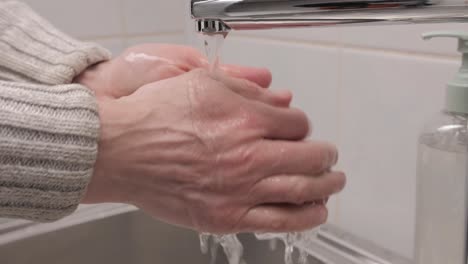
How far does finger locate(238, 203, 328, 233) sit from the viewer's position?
38 cm

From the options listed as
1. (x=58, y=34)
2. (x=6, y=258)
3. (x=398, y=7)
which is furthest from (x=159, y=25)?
(x=398, y=7)

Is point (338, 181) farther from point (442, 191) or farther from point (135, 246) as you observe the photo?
point (135, 246)

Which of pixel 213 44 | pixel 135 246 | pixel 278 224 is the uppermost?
pixel 213 44

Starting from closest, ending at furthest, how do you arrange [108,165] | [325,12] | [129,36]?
[325,12] < [108,165] < [129,36]

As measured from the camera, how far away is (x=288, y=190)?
0.38 m

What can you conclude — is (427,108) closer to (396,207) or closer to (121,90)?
(396,207)

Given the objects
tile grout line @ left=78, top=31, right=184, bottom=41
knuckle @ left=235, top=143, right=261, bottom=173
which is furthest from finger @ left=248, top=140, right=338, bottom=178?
tile grout line @ left=78, top=31, right=184, bottom=41

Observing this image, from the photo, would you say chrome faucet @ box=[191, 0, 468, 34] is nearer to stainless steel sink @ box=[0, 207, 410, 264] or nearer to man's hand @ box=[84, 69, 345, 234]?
man's hand @ box=[84, 69, 345, 234]

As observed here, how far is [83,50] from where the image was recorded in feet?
1.95

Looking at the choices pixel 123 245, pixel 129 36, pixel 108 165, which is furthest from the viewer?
pixel 129 36

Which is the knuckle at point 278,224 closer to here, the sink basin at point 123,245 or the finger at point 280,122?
the finger at point 280,122

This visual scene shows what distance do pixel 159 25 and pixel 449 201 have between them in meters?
0.63

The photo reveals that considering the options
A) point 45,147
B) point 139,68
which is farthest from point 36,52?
point 45,147

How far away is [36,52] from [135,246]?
11.0 inches
